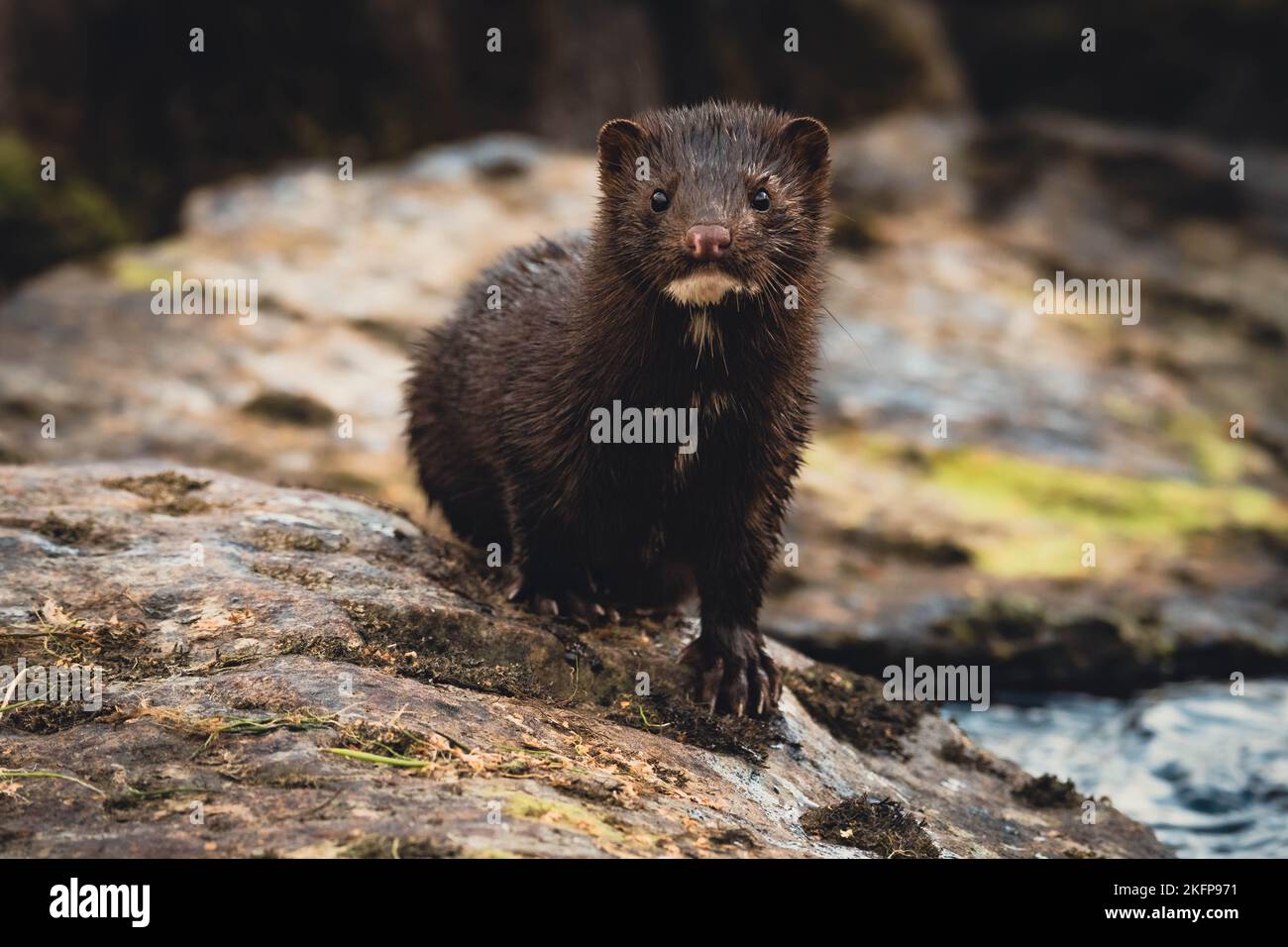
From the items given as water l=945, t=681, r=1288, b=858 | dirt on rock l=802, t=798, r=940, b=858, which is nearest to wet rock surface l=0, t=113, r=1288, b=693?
water l=945, t=681, r=1288, b=858

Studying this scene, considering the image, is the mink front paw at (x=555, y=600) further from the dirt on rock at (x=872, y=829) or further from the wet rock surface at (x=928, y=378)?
the wet rock surface at (x=928, y=378)

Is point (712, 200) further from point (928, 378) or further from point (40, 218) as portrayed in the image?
point (40, 218)

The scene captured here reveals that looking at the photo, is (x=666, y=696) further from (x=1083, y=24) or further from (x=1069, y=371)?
(x=1083, y=24)

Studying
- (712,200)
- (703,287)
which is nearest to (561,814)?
(703,287)

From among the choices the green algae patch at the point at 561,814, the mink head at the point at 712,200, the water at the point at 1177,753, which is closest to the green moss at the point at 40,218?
the mink head at the point at 712,200

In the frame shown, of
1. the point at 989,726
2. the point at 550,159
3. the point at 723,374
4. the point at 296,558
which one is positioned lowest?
the point at 989,726

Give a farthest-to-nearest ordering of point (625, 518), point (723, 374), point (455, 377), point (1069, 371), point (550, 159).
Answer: point (550, 159)
point (1069, 371)
point (455, 377)
point (625, 518)
point (723, 374)

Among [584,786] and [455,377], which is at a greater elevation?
[455,377]

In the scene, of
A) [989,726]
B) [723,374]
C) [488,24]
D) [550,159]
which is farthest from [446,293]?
[723,374]
